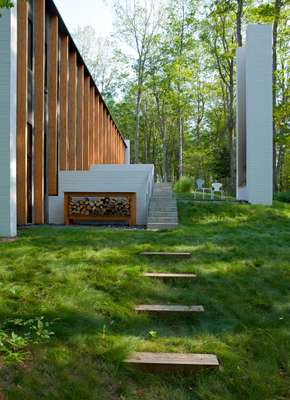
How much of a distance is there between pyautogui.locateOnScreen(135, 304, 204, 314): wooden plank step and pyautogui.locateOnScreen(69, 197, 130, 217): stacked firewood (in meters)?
7.66

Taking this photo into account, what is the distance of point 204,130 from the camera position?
3738 centimetres

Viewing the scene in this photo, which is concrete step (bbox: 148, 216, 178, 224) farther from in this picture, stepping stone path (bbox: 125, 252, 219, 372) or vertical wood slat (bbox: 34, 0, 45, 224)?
stepping stone path (bbox: 125, 252, 219, 372)

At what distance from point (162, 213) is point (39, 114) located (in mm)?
4618

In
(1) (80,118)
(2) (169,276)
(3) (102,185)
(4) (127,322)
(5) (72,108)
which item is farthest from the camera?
(1) (80,118)

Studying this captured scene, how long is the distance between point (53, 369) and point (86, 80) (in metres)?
15.9

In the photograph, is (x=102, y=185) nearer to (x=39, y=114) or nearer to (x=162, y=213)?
(x=162, y=213)

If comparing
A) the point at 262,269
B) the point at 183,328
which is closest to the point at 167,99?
the point at 262,269

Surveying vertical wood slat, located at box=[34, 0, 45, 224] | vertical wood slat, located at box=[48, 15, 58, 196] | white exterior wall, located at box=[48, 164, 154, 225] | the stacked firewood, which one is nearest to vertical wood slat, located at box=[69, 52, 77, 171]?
vertical wood slat, located at box=[48, 15, 58, 196]

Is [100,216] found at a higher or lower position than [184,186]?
lower

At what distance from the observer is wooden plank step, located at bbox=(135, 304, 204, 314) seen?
3553mm

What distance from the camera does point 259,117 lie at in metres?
13.2

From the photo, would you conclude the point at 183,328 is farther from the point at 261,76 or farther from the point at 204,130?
the point at 204,130

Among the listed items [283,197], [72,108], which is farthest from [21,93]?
[283,197]

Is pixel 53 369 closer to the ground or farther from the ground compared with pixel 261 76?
closer to the ground
